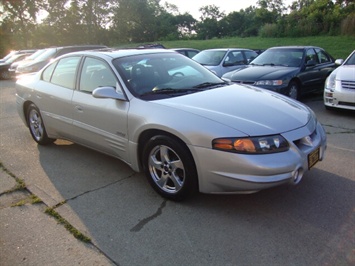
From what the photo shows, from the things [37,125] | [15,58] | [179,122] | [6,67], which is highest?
[179,122]

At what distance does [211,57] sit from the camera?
10.7 m

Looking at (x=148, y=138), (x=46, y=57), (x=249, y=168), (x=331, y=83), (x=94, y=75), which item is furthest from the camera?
(x=46, y=57)

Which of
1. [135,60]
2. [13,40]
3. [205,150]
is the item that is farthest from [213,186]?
[13,40]

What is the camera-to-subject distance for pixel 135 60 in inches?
156

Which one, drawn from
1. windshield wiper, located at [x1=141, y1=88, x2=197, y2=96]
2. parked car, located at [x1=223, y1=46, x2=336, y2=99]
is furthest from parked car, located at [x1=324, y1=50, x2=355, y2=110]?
windshield wiper, located at [x1=141, y1=88, x2=197, y2=96]

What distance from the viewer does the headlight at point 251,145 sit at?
9.17ft

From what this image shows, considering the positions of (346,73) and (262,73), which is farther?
(262,73)

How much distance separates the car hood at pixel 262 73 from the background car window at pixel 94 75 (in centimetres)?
439

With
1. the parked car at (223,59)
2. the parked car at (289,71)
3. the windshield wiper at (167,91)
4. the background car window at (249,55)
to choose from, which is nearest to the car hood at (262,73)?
the parked car at (289,71)

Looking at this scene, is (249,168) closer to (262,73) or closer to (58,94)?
(58,94)

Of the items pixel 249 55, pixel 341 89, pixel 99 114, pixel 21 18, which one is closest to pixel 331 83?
pixel 341 89

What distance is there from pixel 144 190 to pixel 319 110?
5.40 meters

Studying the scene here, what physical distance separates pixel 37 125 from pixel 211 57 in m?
6.81

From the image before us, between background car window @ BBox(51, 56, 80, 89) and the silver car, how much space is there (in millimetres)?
16
